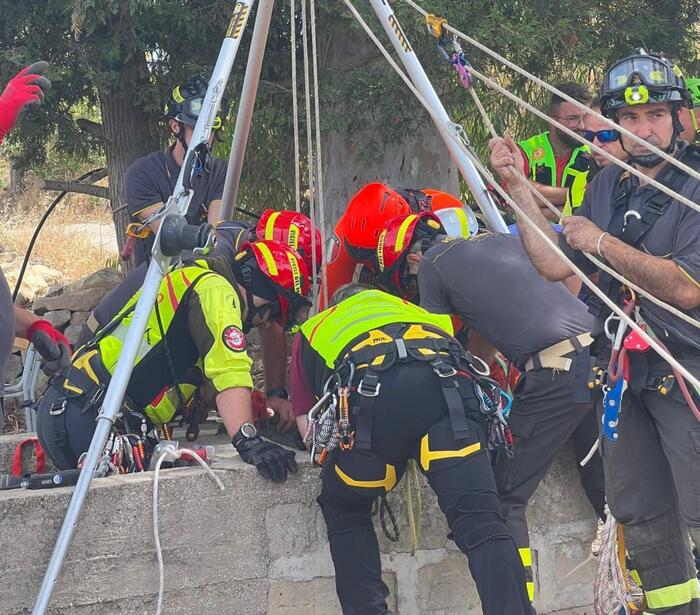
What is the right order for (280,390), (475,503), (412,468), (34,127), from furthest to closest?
(34,127) < (280,390) < (412,468) < (475,503)

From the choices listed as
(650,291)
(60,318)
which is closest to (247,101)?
(650,291)

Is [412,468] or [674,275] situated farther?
[412,468]

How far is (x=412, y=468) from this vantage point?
4773mm

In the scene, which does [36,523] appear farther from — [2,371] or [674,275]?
[674,275]

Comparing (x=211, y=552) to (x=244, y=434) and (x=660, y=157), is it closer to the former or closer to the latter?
(x=244, y=434)

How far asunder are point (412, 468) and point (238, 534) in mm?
799

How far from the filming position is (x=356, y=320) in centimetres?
430

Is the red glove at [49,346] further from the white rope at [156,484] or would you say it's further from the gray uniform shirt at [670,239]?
the gray uniform shirt at [670,239]

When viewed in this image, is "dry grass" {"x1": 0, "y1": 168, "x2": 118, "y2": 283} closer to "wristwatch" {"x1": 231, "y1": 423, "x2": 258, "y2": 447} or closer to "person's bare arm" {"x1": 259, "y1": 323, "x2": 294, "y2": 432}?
"person's bare arm" {"x1": 259, "y1": 323, "x2": 294, "y2": 432}

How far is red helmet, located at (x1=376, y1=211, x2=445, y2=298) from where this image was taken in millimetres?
5184

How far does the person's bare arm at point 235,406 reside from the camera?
455 centimetres

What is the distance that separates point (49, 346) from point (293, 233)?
4.23 feet

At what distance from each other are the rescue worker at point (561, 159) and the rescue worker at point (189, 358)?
190cm

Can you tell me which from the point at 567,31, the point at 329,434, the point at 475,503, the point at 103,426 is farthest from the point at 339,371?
the point at 567,31
